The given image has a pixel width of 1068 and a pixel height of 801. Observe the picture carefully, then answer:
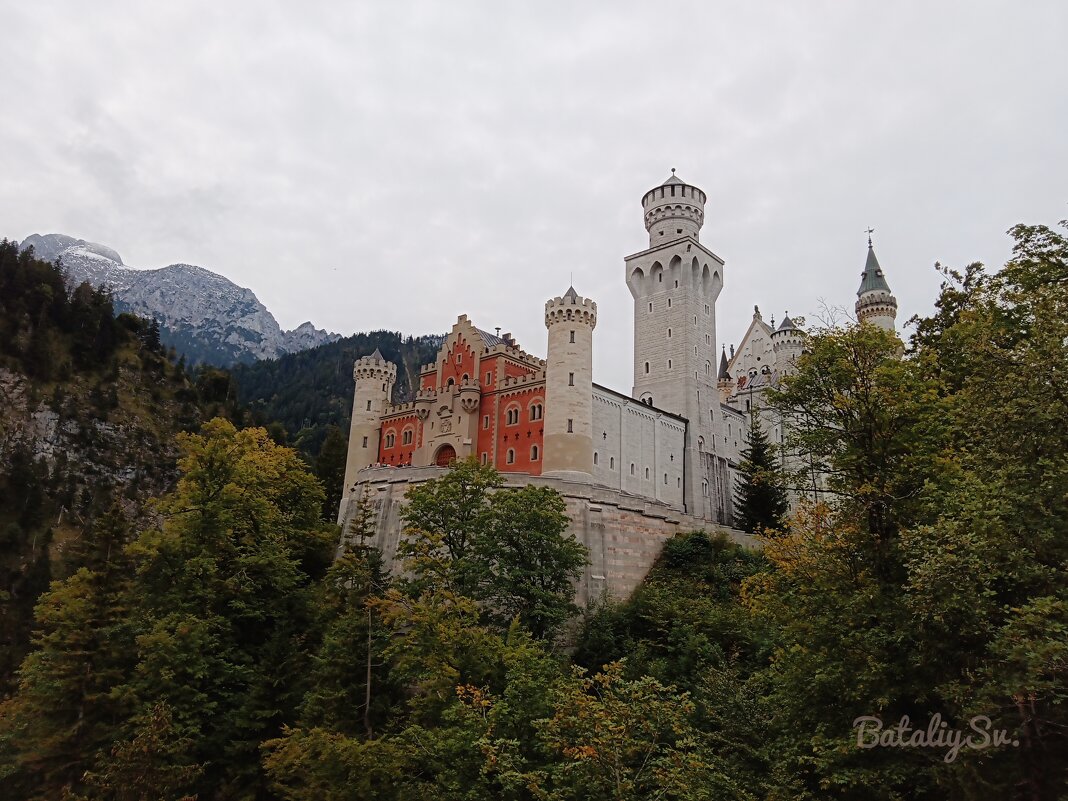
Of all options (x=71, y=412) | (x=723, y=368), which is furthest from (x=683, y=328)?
(x=71, y=412)

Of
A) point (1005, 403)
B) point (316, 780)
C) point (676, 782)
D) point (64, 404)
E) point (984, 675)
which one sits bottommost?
point (316, 780)

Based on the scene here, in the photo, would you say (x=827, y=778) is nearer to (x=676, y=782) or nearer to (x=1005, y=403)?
(x=676, y=782)

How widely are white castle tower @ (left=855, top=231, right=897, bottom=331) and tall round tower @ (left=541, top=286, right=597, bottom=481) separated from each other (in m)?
34.9

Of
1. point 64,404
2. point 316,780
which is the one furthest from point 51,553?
point 316,780

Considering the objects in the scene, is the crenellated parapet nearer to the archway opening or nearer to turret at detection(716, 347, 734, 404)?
the archway opening

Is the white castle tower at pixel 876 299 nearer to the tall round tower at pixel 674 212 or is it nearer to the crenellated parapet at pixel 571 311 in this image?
the tall round tower at pixel 674 212

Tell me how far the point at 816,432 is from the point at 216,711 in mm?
24560

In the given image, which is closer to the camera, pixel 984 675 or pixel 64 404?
pixel 984 675

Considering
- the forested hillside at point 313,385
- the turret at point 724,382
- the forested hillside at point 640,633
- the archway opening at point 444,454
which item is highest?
the forested hillside at point 313,385

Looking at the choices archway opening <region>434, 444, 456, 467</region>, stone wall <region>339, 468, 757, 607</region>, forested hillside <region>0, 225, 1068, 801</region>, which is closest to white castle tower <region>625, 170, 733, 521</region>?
stone wall <region>339, 468, 757, 607</region>

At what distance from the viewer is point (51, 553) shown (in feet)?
238

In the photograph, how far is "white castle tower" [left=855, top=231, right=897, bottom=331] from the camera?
241 feet

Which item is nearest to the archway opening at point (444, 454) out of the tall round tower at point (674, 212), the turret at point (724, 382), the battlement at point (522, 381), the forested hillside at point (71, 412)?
the battlement at point (522, 381)

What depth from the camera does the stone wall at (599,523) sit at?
135 ft
